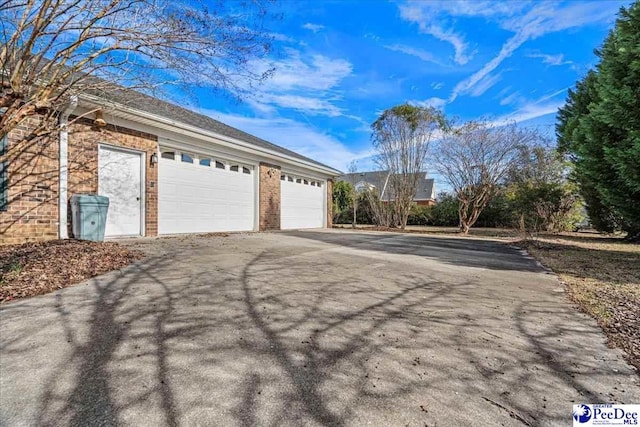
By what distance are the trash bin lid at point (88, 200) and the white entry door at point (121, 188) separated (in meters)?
0.54

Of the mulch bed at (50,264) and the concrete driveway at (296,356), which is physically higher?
the mulch bed at (50,264)

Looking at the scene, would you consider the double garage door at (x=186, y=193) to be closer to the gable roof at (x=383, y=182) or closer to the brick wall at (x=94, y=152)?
the brick wall at (x=94, y=152)

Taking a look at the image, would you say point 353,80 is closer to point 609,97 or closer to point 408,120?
point 408,120

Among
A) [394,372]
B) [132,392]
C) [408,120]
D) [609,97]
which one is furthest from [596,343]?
[408,120]

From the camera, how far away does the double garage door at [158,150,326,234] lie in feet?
28.1

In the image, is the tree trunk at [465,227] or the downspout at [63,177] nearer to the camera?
the downspout at [63,177]

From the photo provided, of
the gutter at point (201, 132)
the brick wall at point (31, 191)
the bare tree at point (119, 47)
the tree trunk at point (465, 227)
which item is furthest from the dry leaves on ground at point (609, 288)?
the brick wall at point (31, 191)

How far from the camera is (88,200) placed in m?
6.43

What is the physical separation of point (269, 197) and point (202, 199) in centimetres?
303

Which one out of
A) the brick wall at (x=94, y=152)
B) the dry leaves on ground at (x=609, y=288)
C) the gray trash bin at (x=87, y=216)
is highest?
the brick wall at (x=94, y=152)

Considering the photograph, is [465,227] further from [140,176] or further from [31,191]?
[31,191]

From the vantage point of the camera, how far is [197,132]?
8836 millimetres

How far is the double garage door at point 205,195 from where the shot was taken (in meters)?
8.57

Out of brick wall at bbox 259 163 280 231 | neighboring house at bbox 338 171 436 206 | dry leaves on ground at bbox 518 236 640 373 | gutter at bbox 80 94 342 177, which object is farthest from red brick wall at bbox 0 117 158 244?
neighboring house at bbox 338 171 436 206
